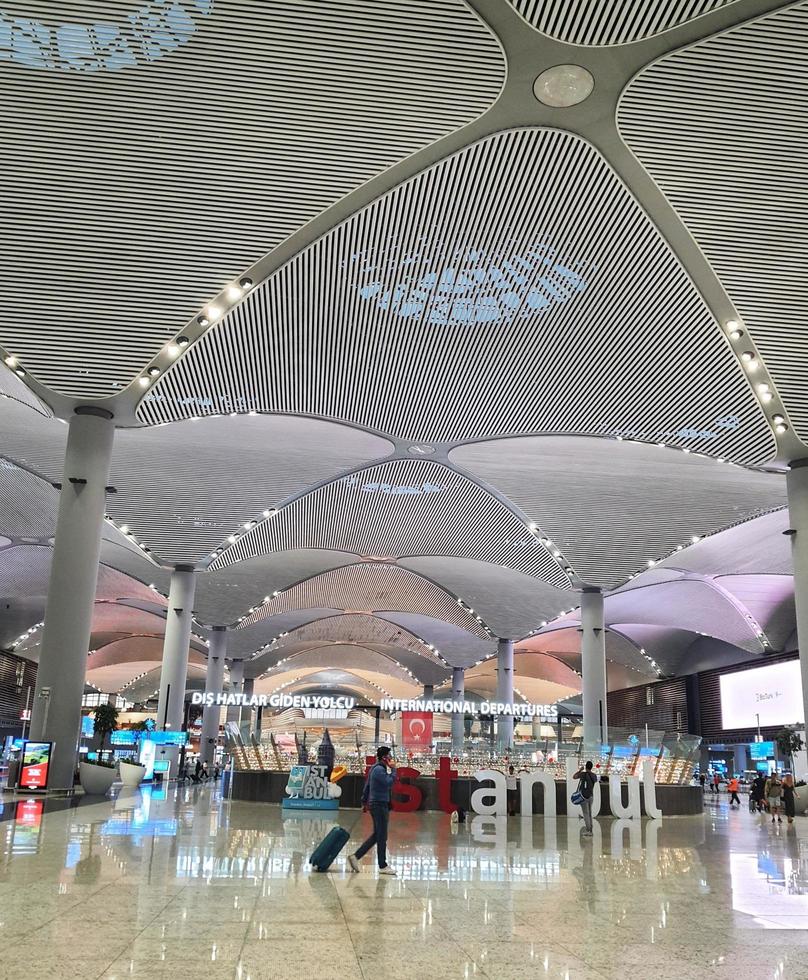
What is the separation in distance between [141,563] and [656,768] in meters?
22.9

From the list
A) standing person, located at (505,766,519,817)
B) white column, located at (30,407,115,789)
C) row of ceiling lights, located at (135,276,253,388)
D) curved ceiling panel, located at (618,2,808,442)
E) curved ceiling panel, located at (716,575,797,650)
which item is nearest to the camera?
curved ceiling panel, located at (618,2,808,442)

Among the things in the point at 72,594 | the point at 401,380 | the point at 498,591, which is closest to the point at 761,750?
the point at 498,591

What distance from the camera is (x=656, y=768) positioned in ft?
76.4

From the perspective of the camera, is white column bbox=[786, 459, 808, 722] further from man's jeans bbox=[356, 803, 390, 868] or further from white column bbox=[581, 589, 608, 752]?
white column bbox=[581, 589, 608, 752]

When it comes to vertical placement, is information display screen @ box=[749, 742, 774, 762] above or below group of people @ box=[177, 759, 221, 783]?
above

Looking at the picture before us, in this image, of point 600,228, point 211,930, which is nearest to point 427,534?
point 600,228

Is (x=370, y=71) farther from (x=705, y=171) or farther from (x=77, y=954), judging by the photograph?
(x=77, y=954)

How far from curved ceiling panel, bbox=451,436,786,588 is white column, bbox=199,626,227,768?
2252 cm

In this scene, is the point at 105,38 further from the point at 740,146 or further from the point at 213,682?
the point at 213,682

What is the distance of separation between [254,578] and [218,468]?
13767mm

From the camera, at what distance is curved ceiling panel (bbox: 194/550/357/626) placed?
37.1m

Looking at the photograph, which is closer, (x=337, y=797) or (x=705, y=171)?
(x=705, y=171)

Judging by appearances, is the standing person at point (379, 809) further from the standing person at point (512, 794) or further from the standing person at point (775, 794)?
the standing person at point (775, 794)

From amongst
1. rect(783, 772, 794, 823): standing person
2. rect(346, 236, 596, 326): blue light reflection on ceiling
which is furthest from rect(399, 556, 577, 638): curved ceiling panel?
rect(346, 236, 596, 326): blue light reflection on ceiling
